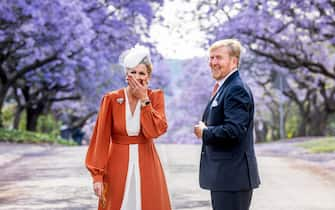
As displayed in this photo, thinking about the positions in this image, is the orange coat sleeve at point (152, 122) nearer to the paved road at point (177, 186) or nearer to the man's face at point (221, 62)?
the man's face at point (221, 62)

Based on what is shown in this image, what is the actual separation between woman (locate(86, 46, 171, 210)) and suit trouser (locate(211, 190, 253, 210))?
1.81 feet

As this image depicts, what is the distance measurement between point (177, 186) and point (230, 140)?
316 inches

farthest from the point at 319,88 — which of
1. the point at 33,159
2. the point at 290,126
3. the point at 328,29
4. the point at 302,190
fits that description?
the point at 302,190

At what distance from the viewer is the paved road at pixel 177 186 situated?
1061 cm

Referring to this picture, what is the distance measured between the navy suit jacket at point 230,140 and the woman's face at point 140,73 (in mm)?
462

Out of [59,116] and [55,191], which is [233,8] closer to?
[55,191]

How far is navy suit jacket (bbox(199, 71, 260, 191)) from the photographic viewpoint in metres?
4.86

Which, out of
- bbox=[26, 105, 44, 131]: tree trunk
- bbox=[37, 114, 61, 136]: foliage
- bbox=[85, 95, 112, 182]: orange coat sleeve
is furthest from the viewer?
bbox=[37, 114, 61, 136]: foliage

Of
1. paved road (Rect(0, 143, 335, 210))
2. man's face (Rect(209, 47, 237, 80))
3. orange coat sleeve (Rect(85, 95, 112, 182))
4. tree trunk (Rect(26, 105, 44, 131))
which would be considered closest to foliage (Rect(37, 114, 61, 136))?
tree trunk (Rect(26, 105, 44, 131))

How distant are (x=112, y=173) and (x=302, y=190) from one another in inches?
292

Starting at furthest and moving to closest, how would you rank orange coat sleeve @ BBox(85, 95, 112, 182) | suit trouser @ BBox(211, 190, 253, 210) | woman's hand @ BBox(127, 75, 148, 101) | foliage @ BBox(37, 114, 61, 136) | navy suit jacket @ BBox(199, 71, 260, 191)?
1. foliage @ BBox(37, 114, 61, 136)
2. orange coat sleeve @ BBox(85, 95, 112, 182)
3. woman's hand @ BBox(127, 75, 148, 101)
4. suit trouser @ BBox(211, 190, 253, 210)
5. navy suit jacket @ BBox(199, 71, 260, 191)

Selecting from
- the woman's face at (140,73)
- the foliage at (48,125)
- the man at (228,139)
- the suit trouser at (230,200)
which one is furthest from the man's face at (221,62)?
the foliage at (48,125)

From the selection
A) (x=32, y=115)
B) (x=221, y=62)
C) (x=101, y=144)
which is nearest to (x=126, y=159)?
(x=101, y=144)

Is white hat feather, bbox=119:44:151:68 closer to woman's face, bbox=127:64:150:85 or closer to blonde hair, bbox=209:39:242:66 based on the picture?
woman's face, bbox=127:64:150:85
